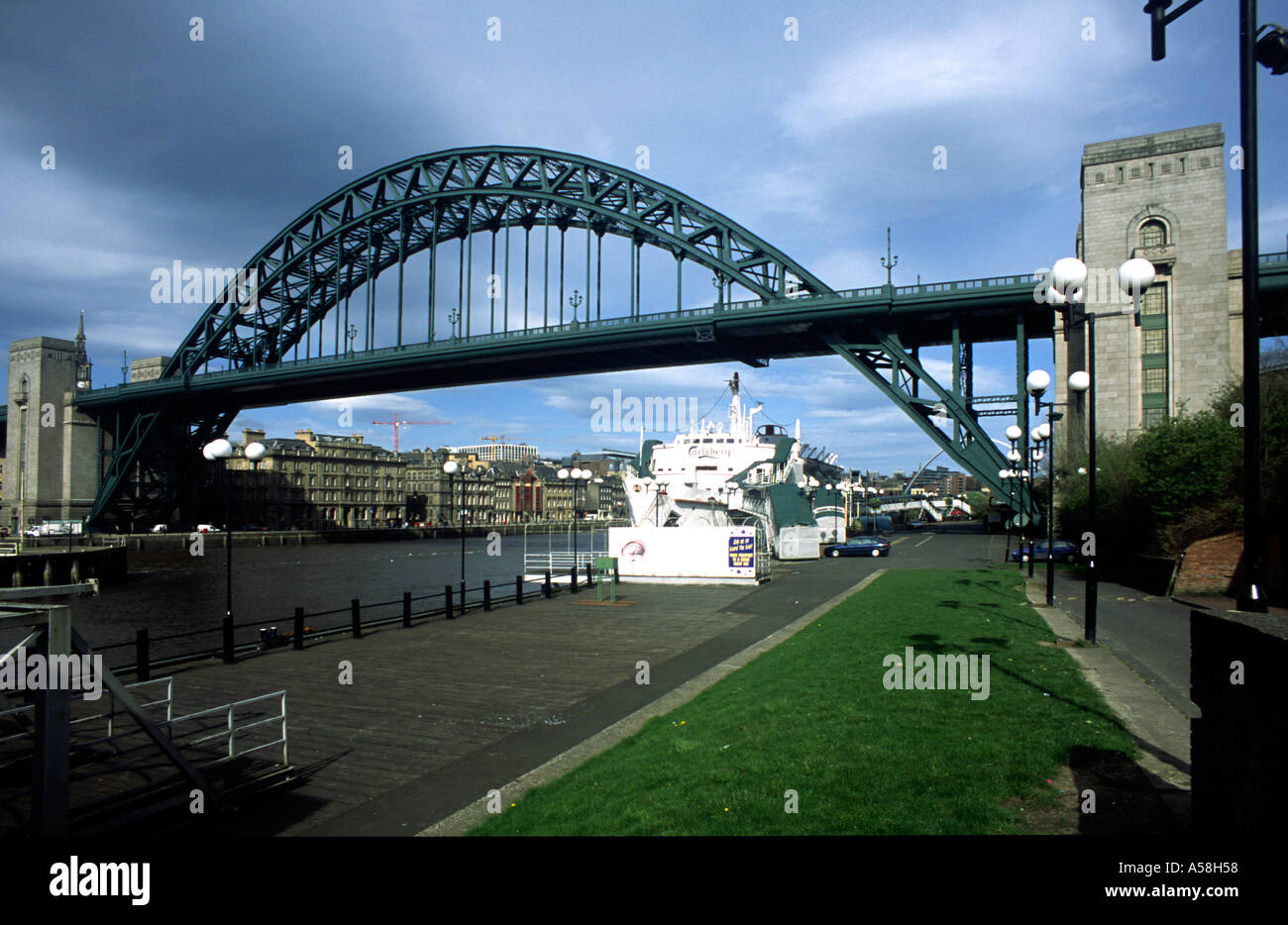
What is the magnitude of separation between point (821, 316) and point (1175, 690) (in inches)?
1523

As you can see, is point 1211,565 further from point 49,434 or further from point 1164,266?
point 49,434

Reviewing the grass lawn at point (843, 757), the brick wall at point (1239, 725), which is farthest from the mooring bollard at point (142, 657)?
the brick wall at point (1239, 725)

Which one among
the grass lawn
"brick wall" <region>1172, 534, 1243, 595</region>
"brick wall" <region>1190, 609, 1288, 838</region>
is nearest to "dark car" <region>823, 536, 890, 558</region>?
"brick wall" <region>1172, 534, 1243, 595</region>

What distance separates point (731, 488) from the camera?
42938 millimetres

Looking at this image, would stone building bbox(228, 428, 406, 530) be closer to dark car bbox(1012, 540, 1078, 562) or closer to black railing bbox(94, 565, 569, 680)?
black railing bbox(94, 565, 569, 680)

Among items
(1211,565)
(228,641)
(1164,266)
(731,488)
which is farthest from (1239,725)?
(1164,266)

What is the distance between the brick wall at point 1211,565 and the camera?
67.6 ft

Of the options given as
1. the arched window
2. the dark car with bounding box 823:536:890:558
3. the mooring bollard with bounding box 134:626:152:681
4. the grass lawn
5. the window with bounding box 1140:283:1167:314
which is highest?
the arched window

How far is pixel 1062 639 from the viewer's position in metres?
12.9

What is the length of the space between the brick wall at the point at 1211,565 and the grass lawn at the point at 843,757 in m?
12.7

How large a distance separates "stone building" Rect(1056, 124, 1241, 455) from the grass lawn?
42535mm

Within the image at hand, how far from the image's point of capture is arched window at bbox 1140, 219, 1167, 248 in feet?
156
